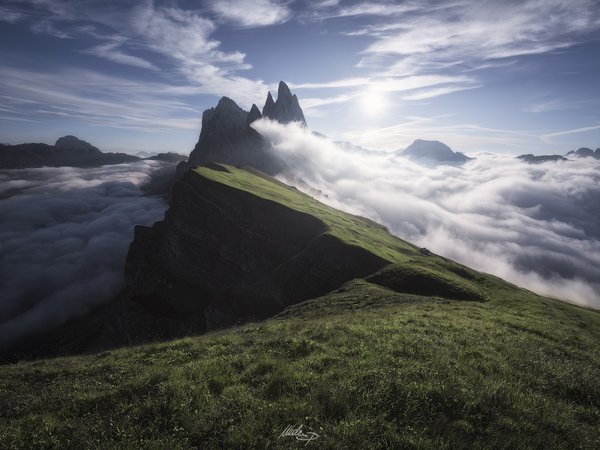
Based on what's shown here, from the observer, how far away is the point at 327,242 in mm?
72438

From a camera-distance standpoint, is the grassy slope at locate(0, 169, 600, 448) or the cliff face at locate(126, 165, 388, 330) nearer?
the grassy slope at locate(0, 169, 600, 448)

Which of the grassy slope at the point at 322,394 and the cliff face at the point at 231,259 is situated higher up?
the grassy slope at the point at 322,394

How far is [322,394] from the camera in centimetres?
1078

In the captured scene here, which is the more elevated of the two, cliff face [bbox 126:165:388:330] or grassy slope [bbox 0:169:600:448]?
grassy slope [bbox 0:169:600:448]

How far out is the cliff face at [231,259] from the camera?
228ft

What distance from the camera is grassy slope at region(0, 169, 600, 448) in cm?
899

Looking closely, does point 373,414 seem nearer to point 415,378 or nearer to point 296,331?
point 415,378

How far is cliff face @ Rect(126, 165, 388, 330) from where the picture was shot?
69.6 m

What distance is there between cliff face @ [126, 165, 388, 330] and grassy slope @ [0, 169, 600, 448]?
49200 millimetres

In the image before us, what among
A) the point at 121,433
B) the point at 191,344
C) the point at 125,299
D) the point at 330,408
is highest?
the point at 330,408

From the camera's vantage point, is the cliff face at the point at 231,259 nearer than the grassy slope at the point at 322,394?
No

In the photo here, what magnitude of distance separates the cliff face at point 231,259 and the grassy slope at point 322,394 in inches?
1937

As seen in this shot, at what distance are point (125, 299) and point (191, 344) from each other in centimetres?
10144

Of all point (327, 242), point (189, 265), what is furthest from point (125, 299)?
point (327, 242)
